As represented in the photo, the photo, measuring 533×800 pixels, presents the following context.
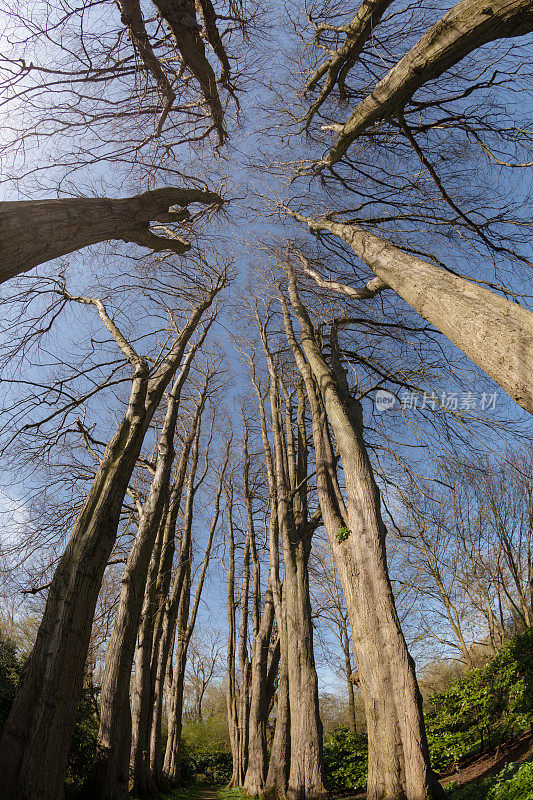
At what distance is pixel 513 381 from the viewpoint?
2.32 metres

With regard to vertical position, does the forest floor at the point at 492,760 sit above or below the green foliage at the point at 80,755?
below

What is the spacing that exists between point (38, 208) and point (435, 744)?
36.6ft

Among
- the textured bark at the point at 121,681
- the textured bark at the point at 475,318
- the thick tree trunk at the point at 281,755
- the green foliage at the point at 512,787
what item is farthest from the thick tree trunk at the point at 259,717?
the textured bark at the point at 475,318

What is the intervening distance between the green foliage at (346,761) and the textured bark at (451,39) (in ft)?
38.8

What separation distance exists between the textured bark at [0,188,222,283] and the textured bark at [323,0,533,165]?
8.47ft

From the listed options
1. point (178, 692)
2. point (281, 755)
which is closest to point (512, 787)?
point (281, 755)

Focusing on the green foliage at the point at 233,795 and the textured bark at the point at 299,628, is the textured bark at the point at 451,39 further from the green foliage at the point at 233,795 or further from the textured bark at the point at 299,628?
the green foliage at the point at 233,795

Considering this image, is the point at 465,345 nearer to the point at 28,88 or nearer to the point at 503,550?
the point at 28,88

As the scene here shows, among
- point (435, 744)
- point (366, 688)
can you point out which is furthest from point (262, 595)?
point (366, 688)

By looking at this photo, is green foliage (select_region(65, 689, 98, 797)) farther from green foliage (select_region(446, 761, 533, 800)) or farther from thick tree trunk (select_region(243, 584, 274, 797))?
green foliage (select_region(446, 761, 533, 800))

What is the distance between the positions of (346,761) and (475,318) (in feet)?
37.2

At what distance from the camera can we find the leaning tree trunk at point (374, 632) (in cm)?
338

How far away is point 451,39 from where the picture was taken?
11.3ft

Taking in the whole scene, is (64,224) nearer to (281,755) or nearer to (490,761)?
(281,755)
